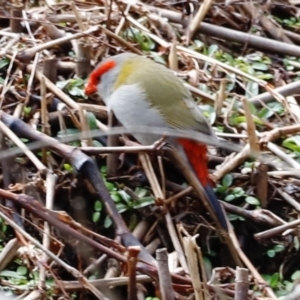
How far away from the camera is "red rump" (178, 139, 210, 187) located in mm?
2686

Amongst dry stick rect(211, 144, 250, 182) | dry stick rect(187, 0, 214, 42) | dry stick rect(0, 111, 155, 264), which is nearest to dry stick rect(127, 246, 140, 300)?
dry stick rect(0, 111, 155, 264)

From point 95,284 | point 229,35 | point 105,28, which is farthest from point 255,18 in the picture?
point 95,284

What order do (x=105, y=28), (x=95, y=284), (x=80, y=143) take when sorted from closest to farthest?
(x=95, y=284)
(x=80, y=143)
(x=105, y=28)

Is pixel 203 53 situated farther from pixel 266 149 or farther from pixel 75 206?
pixel 75 206

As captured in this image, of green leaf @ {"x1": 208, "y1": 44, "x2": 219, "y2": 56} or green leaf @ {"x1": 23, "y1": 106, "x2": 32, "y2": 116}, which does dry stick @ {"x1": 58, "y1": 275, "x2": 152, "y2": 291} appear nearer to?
green leaf @ {"x1": 23, "y1": 106, "x2": 32, "y2": 116}

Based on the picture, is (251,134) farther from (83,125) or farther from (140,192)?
(83,125)

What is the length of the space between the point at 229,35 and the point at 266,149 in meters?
1.02

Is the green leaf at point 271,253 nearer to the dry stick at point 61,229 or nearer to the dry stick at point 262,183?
the dry stick at point 262,183

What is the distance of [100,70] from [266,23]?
1178 millimetres

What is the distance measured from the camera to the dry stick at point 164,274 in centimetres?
189

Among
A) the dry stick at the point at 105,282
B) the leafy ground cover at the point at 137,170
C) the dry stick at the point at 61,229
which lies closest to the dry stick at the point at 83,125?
the leafy ground cover at the point at 137,170

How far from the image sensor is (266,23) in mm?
3873

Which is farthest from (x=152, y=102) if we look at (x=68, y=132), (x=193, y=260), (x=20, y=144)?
(x=193, y=260)

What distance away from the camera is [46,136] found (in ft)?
8.81
